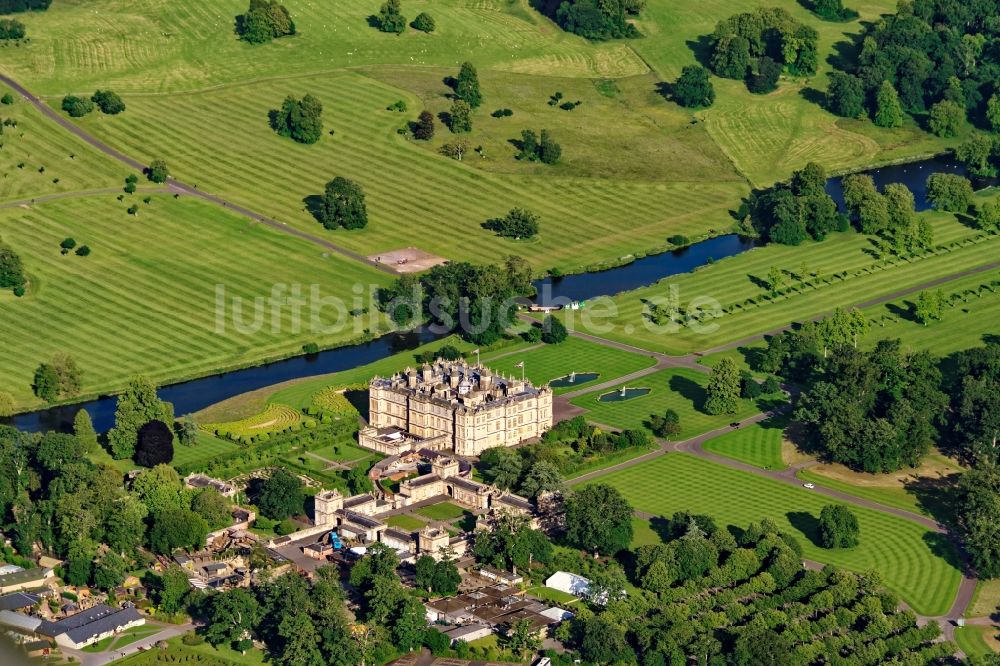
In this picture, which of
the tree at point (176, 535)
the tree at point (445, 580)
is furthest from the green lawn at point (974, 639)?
the tree at point (176, 535)

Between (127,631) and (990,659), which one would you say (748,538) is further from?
(127,631)

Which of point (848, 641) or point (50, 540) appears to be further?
point (50, 540)

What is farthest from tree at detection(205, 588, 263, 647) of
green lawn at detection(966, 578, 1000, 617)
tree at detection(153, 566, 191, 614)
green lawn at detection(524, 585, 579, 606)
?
green lawn at detection(966, 578, 1000, 617)

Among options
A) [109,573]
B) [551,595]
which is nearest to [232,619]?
[109,573]

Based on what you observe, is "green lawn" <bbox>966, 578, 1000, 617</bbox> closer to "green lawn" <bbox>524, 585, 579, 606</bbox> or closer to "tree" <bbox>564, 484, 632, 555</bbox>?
"tree" <bbox>564, 484, 632, 555</bbox>

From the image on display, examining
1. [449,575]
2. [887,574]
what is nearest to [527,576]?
[449,575]
